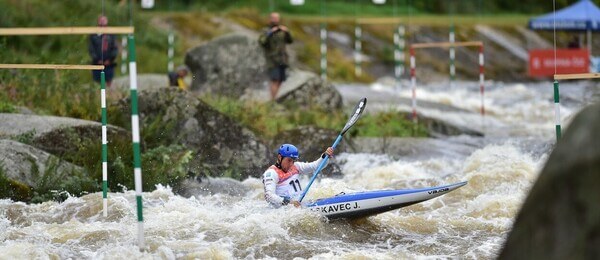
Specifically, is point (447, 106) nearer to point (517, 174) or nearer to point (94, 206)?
point (517, 174)

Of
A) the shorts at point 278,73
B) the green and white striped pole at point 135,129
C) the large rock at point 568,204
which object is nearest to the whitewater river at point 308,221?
the green and white striped pole at point 135,129

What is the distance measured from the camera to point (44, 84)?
1448 centimetres

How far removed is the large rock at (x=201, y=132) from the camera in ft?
41.8

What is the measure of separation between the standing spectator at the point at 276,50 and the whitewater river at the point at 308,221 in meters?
3.56

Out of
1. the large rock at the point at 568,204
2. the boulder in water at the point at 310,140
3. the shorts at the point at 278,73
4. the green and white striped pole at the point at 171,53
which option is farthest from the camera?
the green and white striped pole at the point at 171,53

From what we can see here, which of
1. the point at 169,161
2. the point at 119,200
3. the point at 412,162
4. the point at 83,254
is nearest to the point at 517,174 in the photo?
the point at 412,162

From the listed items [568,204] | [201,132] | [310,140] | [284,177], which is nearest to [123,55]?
[310,140]

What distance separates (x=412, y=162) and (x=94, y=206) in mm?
4916

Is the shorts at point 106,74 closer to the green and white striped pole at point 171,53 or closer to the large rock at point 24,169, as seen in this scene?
the green and white striped pole at point 171,53

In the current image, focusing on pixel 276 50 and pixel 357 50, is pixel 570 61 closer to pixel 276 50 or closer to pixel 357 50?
pixel 357 50

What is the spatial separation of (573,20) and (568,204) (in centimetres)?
2167

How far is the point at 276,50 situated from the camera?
1769 cm

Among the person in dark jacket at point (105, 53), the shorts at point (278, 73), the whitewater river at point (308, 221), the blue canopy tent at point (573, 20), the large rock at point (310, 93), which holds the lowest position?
the whitewater river at point (308, 221)

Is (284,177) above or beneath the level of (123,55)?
beneath
